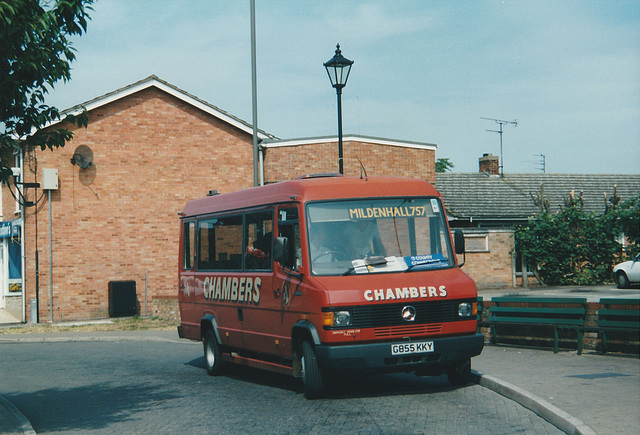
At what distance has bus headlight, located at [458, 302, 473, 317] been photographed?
33.9ft

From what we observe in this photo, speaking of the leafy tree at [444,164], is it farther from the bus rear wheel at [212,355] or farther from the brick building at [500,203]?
the bus rear wheel at [212,355]

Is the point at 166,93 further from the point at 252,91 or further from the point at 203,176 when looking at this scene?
the point at 252,91

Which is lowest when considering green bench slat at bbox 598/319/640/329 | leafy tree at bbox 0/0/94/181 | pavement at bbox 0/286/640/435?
pavement at bbox 0/286/640/435

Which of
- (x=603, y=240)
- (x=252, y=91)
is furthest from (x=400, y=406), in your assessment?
(x=603, y=240)

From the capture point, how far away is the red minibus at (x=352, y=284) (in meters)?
9.83

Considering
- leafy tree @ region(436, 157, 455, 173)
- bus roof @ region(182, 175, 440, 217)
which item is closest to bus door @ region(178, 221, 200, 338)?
bus roof @ region(182, 175, 440, 217)

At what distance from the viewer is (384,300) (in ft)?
32.4

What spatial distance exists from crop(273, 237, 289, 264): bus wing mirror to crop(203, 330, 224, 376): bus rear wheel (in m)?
3.49

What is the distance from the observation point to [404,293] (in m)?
9.97

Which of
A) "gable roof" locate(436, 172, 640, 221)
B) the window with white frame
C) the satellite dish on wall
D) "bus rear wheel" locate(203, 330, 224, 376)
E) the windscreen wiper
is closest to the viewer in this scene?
the windscreen wiper

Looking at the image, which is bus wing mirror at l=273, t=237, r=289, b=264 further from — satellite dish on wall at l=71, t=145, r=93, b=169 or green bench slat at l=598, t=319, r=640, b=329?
satellite dish on wall at l=71, t=145, r=93, b=169

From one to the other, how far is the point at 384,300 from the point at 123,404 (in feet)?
11.9

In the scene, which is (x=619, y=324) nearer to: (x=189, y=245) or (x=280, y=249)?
(x=280, y=249)

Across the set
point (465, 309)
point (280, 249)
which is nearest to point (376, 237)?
point (280, 249)
